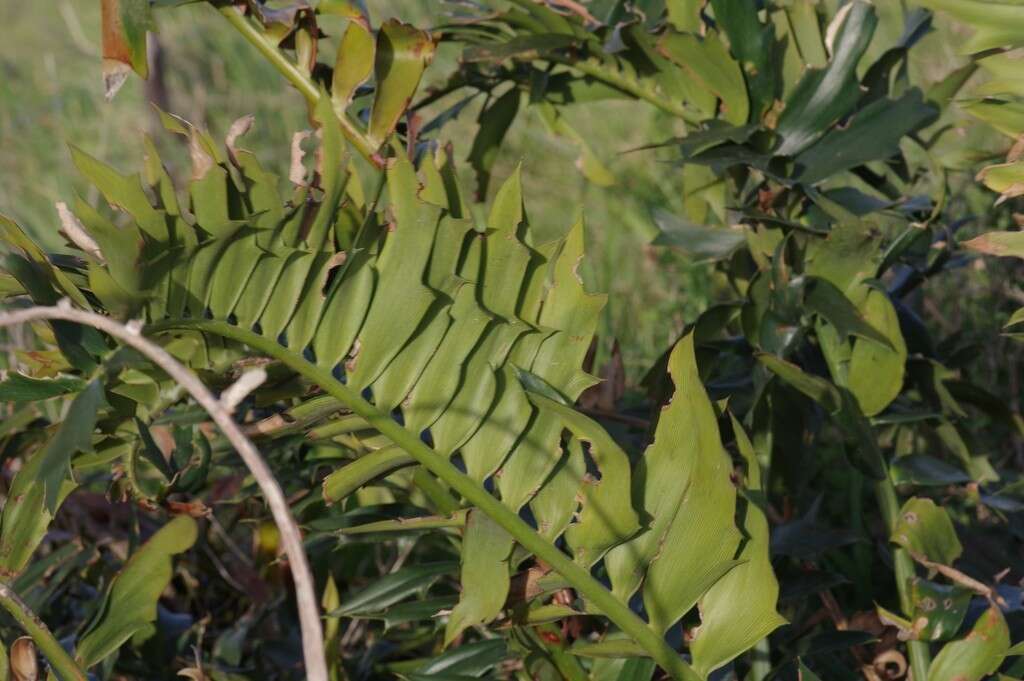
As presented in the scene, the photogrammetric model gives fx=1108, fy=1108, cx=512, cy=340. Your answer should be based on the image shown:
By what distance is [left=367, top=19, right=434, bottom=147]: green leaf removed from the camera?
76 centimetres

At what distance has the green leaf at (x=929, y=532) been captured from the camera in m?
0.78

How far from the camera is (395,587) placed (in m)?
0.75

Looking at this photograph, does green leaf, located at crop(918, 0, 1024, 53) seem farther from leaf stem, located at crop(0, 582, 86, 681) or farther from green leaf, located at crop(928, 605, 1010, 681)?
leaf stem, located at crop(0, 582, 86, 681)

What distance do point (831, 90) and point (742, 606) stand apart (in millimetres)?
422

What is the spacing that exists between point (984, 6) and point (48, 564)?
2.77ft

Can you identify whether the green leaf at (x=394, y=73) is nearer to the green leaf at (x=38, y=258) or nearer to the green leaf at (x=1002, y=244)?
the green leaf at (x=38, y=258)

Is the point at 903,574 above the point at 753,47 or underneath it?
underneath

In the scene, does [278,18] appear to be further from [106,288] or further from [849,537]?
[849,537]

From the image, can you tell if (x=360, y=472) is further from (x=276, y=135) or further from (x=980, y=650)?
(x=276, y=135)

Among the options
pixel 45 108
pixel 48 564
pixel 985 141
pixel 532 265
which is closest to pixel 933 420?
pixel 532 265

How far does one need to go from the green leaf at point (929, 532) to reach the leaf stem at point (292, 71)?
0.45 metres

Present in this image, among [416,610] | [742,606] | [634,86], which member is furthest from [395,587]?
[634,86]

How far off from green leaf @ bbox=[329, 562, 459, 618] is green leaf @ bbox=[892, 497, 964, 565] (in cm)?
32

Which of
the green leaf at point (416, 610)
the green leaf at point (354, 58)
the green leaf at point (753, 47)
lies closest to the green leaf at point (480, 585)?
the green leaf at point (416, 610)
